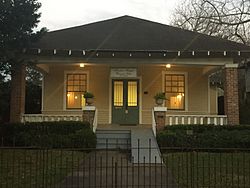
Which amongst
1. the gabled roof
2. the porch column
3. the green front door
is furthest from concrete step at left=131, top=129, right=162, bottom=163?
the gabled roof

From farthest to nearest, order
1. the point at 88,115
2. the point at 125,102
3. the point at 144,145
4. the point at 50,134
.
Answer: the point at 125,102 → the point at 88,115 → the point at 50,134 → the point at 144,145

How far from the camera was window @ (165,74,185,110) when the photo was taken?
19453mm

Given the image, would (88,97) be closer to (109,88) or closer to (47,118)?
(47,118)

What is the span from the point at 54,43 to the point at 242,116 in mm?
12818

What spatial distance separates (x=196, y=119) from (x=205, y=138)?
2.74m

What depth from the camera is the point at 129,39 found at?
18.6 m

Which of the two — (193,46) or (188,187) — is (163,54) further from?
(188,187)

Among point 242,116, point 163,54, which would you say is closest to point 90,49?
point 163,54

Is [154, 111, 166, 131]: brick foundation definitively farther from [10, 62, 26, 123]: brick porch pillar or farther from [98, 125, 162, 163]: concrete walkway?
[10, 62, 26, 123]: brick porch pillar

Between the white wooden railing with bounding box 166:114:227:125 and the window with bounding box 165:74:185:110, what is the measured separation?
6.70ft

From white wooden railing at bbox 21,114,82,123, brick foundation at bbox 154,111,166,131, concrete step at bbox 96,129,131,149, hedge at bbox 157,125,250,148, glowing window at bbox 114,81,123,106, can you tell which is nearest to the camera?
hedge at bbox 157,125,250,148

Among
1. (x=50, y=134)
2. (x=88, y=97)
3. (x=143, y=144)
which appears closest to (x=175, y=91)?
(x=88, y=97)

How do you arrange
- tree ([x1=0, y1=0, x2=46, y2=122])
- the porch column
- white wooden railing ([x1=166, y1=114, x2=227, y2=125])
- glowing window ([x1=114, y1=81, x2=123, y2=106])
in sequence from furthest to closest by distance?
1. glowing window ([x1=114, y1=81, x2=123, y2=106])
2. white wooden railing ([x1=166, y1=114, x2=227, y2=125])
3. the porch column
4. tree ([x1=0, y1=0, x2=46, y2=122])

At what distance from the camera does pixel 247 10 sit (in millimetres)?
30953
